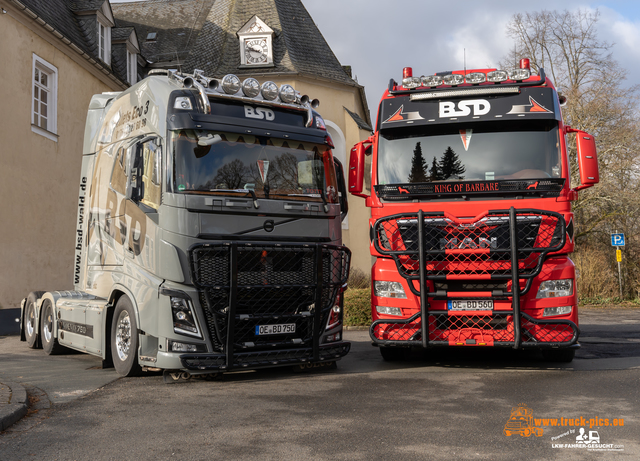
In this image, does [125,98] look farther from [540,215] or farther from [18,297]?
[18,297]

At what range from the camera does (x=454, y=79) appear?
27.2 feet

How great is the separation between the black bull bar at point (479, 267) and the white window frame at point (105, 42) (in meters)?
17.5

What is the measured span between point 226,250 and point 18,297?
1080 cm

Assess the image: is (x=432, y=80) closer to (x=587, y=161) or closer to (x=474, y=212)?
(x=474, y=212)

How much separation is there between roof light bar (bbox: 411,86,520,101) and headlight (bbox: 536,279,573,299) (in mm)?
2406

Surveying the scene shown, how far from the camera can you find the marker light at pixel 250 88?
7832mm

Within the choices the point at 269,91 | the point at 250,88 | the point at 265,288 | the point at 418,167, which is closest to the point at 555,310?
the point at 418,167

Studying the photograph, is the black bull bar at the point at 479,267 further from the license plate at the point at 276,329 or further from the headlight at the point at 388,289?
the license plate at the point at 276,329

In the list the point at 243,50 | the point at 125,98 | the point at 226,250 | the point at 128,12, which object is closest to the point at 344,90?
the point at 243,50

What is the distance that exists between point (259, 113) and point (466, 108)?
2.59 metres

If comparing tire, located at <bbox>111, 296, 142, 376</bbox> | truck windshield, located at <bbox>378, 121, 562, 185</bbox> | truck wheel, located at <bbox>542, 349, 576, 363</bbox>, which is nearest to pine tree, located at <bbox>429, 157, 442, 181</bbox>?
truck windshield, located at <bbox>378, 121, 562, 185</bbox>

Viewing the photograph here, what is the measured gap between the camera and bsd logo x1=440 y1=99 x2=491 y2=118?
8125mm

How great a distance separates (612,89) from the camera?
27.2 m

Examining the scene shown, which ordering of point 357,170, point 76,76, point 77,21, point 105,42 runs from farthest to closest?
point 105,42 → point 77,21 → point 76,76 → point 357,170
